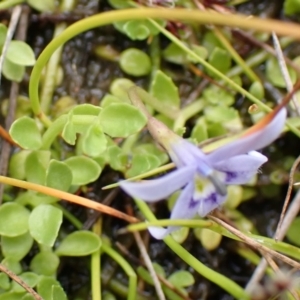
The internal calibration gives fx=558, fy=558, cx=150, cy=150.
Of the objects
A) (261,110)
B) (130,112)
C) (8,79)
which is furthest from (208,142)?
(8,79)

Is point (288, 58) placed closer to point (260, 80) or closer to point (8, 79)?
point (260, 80)

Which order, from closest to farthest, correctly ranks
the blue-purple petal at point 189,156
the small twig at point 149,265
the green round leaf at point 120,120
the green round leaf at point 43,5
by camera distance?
the blue-purple petal at point 189,156 < the green round leaf at point 120,120 < the small twig at point 149,265 < the green round leaf at point 43,5

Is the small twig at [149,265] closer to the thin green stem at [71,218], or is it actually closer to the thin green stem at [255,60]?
the thin green stem at [71,218]

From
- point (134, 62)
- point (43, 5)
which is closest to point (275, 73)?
point (134, 62)

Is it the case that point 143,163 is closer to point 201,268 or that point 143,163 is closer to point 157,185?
point 201,268

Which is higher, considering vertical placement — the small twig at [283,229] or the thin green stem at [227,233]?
the thin green stem at [227,233]

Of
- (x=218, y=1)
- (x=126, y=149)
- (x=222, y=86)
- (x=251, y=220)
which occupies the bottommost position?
(x=251, y=220)

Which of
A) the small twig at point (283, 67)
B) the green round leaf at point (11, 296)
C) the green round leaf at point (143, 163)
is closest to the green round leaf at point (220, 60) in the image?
the small twig at point (283, 67)
